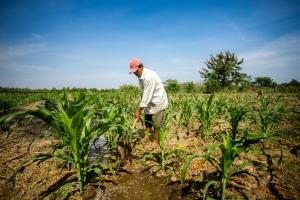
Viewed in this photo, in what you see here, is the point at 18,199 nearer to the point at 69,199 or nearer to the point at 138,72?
the point at 69,199

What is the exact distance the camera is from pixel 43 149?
13.8 ft

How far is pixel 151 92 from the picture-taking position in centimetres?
398

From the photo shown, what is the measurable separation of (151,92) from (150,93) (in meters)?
0.03

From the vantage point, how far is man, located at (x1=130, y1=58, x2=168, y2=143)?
381 cm

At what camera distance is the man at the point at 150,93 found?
3810 mm

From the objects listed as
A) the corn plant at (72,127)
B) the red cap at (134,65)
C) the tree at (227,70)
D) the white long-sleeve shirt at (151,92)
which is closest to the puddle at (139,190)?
the corn plant at (72,127)

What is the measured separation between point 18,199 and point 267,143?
392 centimetres

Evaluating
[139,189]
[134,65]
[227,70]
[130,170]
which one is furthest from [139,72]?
[227,70]

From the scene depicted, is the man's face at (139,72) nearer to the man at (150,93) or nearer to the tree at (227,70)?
the man at (150,93)

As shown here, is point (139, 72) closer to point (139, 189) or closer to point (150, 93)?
point (150, 93)

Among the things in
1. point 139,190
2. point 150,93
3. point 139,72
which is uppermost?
point 139,72

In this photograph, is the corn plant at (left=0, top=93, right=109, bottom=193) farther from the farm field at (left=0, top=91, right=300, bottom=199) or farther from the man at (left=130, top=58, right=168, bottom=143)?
the man at (left=130, top=58, right=168, bottom=143)

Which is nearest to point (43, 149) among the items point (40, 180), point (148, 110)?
point (40, 180)

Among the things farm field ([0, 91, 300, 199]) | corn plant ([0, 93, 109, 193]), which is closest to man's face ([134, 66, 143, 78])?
farm field ([0, 91, 300, 199])
